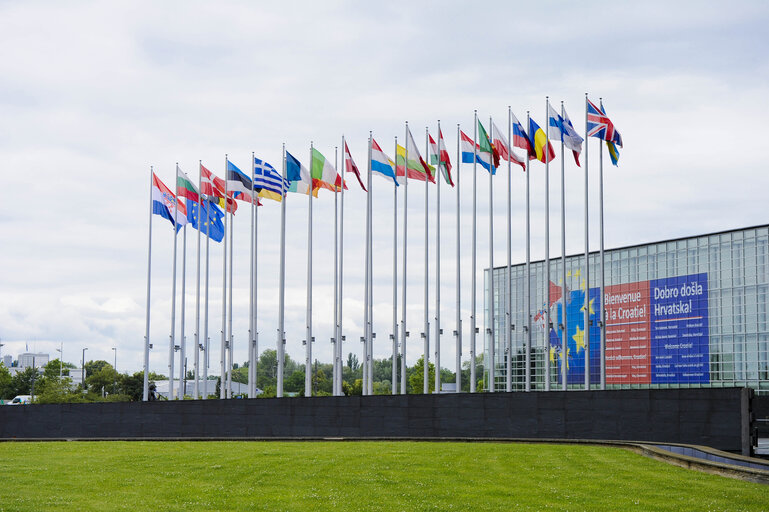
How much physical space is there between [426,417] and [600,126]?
16354mm

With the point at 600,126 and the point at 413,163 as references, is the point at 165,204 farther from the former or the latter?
the point at 600,126

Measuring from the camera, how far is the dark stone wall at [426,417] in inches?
952

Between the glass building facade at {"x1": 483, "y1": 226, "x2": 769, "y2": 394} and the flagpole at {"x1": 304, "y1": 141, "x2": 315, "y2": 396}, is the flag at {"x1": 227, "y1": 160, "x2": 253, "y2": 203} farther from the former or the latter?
the glass building facade at {"x1": 483, "y1": 226, "x2": 769, "y2": 394}

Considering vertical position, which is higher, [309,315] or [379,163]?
[379,163]

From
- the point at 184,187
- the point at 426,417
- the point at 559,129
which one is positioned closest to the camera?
the point at 426,417

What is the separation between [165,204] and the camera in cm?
4500

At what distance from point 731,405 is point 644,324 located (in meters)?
51.3

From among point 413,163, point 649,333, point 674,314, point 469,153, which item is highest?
point 469,153

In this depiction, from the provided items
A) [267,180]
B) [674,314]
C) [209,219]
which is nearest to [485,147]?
[267,180]

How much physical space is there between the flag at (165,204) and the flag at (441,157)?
43.6ft

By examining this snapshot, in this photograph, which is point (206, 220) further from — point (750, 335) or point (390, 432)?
point (750, 335)

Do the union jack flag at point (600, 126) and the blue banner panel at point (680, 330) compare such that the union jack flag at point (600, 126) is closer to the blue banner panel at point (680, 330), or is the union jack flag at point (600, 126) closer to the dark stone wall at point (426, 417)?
the dark stone wall at point (426, 417)

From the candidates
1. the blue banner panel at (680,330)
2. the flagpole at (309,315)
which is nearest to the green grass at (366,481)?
the flagpole at (309,315)

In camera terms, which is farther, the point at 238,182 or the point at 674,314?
the point at 674,314
